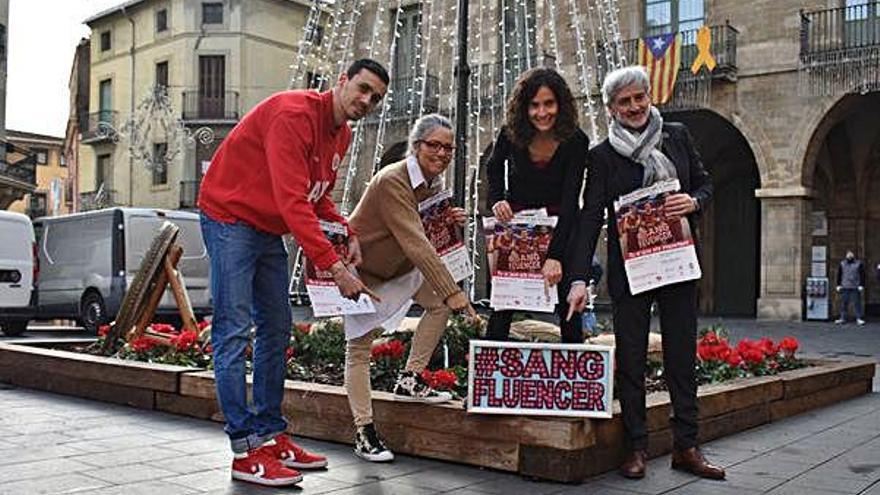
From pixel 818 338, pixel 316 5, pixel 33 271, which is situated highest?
pixel 316 5

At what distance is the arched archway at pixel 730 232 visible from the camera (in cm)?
2277

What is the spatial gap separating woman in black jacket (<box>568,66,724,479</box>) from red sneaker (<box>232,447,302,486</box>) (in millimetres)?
1457

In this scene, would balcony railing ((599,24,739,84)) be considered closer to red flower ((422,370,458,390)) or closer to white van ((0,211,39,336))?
white van ((0,211,39,336))

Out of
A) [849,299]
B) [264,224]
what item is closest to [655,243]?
[264,224]

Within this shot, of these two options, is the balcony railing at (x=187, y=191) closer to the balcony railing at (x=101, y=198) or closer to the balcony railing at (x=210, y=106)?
the balcony railing at (x=210, y=106)

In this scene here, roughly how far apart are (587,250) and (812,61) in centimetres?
1602

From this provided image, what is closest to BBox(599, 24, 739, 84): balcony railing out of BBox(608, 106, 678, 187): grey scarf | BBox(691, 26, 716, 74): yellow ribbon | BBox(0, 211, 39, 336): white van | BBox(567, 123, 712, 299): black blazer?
BBox(691, 26, 716, 74): yellow ribbon

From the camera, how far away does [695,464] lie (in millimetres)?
4203

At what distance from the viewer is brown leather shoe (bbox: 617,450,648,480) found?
13.6 ft

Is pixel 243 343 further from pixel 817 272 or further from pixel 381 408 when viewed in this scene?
pixel 817 272

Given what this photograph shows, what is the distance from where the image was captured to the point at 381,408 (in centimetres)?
465

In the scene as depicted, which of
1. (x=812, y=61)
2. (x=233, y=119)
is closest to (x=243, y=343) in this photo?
(x=812, y=61)

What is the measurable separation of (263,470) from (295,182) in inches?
46.7

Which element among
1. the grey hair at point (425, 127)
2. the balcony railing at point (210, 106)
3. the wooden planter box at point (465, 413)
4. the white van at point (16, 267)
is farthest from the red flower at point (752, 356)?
the balcony railing at point (210, 106)
